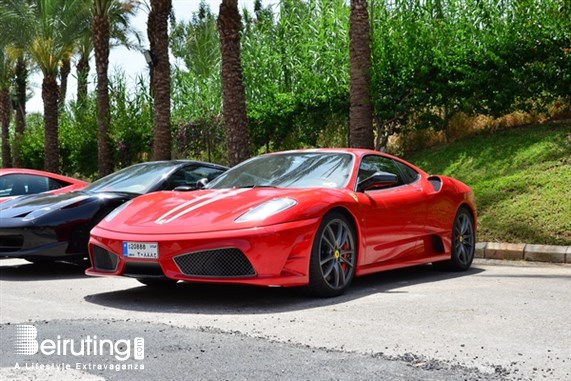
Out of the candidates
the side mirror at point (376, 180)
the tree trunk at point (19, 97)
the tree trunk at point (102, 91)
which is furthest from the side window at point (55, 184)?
the tree trunk at point (19, 97)

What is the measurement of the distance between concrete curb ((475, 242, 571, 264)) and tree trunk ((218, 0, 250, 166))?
6.28 meters

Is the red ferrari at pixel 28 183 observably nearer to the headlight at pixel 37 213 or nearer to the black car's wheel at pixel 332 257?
the headlight at pixel 37 213

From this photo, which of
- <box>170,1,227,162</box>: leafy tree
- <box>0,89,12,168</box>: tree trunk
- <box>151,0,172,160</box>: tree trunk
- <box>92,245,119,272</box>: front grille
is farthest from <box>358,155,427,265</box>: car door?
<box>0,89,12,168</box>: tree trunk

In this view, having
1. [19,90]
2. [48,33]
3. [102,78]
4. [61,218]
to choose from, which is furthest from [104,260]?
[19,90]

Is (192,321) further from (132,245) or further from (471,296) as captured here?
(471,296)

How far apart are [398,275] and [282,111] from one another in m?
12.4

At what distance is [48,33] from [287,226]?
24.2 meters

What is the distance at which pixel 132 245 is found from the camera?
6.82 m

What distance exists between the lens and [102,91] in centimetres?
2733

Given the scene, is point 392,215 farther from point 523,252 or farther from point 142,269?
point 523,252

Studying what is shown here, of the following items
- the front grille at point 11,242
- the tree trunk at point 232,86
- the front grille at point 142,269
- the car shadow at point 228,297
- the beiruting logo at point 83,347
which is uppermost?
the tree trunk at point 232,86

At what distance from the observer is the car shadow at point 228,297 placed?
21.7 feet

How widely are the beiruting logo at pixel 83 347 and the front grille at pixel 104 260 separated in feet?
5.63

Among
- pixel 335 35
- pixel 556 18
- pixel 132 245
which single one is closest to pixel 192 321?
pixel 132 245
